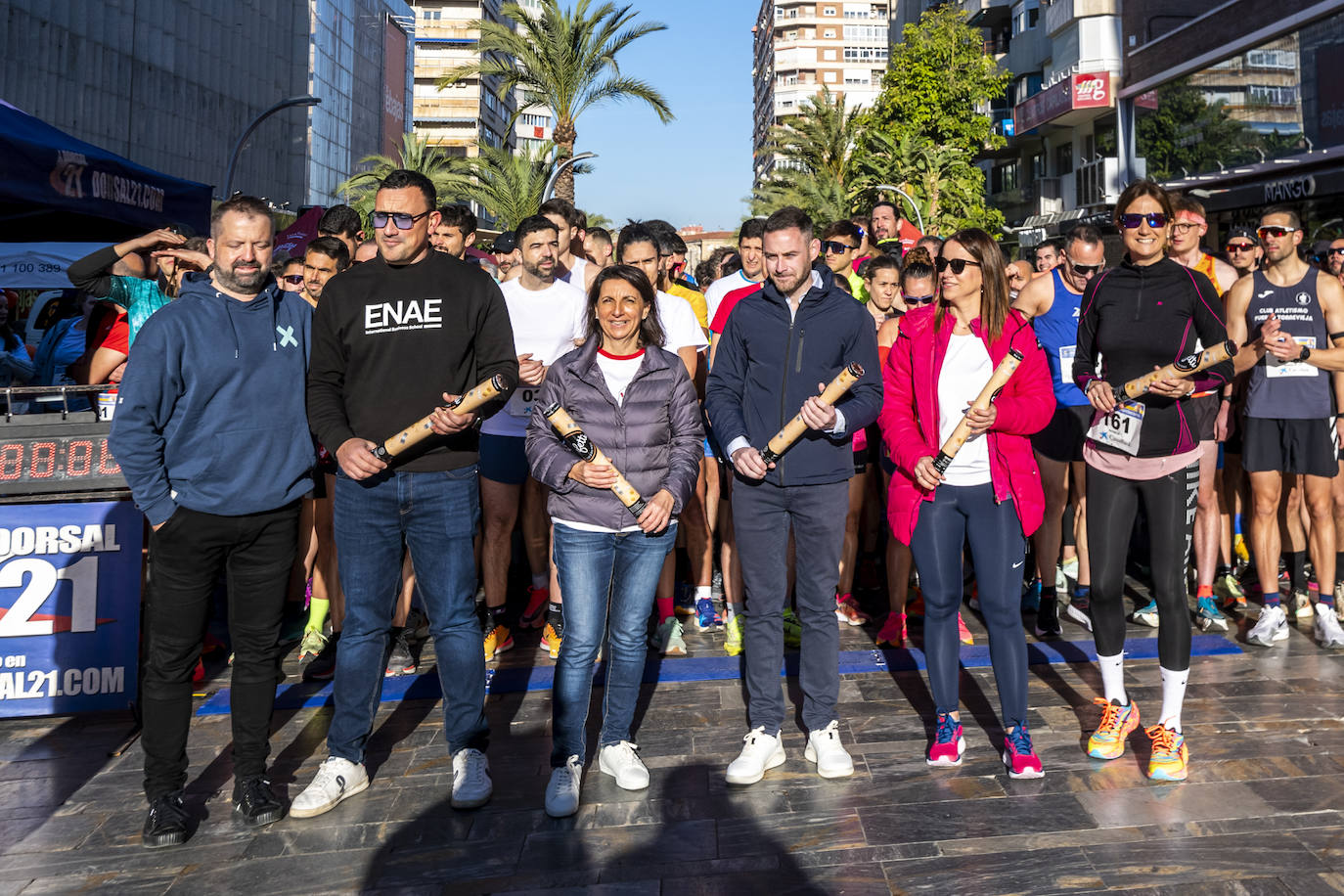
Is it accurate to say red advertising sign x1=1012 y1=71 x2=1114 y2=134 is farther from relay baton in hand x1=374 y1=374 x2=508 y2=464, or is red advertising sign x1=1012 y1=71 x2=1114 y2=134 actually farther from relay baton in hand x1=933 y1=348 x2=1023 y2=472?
relay baton in hand x1=374 y1=374 x2=508 y2=464

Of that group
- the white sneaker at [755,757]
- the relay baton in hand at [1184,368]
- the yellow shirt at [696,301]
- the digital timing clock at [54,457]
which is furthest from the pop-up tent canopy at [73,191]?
the relay baton in hand at [1184,368]

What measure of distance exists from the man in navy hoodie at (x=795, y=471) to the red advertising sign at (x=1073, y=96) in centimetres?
3745

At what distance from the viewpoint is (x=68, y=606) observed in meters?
5.15

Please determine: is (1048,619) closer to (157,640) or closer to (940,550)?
(940,550)

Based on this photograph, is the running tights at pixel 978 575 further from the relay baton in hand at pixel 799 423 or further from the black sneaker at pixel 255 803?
the black sneaker at pixel 255 803

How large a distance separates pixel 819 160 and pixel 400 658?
1685 inches

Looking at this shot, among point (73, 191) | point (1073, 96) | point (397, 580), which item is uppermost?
point (1073, 96)

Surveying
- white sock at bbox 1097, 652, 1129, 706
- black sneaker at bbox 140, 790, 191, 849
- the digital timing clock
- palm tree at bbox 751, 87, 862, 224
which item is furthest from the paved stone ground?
palm tree at bbox 751, 87, 862, 224

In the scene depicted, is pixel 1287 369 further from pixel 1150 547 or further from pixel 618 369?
pixel 618 369

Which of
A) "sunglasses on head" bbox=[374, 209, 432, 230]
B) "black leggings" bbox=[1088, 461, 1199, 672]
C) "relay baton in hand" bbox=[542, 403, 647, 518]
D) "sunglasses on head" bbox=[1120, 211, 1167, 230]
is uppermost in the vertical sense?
"sunglasses on head" bbox=[1120, 211, 1167, 230]

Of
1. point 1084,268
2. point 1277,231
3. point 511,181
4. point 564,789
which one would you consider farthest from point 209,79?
point 564,789

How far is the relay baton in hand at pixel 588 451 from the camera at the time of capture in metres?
4.06

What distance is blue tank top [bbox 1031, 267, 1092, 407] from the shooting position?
258 inches

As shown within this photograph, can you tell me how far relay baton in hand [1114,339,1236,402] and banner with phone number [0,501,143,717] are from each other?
15.0ft
